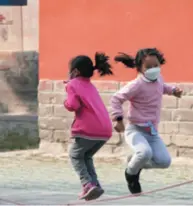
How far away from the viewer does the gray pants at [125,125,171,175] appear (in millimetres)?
7863

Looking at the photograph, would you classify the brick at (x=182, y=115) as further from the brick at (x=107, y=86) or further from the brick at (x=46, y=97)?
the brick at (x=46, y=97)

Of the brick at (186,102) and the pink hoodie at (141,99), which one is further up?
the pink hoodie at (141,99)

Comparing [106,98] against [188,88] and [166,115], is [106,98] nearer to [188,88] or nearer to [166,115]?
[166,115]

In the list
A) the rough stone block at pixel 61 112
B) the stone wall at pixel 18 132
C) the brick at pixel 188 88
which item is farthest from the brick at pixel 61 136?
the brick at pixel 188 88

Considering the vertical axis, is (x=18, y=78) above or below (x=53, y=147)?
above

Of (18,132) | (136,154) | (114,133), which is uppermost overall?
(136,154)

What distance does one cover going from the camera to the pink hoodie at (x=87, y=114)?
782cm

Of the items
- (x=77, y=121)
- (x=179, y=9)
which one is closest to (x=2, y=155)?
(x=179, y=9)

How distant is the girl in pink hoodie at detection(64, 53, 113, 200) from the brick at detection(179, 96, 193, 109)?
3.37m

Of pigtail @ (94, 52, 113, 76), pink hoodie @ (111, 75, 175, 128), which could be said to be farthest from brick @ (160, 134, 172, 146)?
pigtail @ (94, 52, 113, 76)

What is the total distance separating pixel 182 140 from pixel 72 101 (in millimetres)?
3822

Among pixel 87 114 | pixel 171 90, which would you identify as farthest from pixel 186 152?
pixel 87 114

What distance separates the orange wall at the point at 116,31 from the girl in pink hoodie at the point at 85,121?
347 centimetres

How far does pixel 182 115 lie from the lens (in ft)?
36.9
